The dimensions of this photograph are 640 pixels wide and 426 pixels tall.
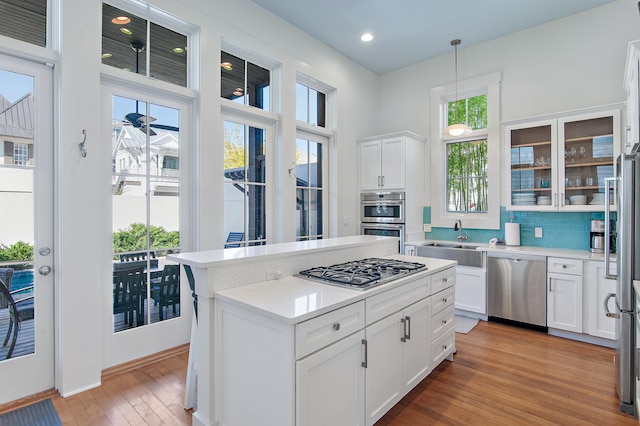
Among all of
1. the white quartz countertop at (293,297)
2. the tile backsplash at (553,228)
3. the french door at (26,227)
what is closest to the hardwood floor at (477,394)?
the french door at (26,227)

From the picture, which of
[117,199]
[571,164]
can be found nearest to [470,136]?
[571,164]

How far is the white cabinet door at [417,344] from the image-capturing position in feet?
7.70

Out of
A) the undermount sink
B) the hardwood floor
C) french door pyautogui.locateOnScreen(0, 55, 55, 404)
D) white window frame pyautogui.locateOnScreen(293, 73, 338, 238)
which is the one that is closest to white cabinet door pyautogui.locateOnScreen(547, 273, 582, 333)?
the hardwood floor

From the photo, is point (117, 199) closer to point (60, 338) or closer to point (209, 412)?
point (60, 338)

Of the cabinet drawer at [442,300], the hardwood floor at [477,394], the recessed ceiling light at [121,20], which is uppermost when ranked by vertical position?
the recessed ceiling light at [121,20]

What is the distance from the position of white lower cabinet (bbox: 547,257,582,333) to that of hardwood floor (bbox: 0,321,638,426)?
33cm

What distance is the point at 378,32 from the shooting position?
4.32 meters

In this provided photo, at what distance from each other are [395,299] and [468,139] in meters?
3.43

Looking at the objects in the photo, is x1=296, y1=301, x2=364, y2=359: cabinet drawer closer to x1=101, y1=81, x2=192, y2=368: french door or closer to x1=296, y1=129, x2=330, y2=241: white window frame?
x1=101, y1=81, x2=192, y2=368: french door

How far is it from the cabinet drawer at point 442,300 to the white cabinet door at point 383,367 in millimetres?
562

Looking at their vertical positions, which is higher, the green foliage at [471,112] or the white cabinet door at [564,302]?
the green foliage at [471,112]

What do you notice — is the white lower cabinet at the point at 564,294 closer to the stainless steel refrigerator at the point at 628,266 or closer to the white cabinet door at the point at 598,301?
the white cabinet door at the point at 598,301

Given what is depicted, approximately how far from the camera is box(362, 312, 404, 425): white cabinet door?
6.49 feet

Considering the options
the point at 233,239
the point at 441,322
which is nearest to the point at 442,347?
the point at 441,322
